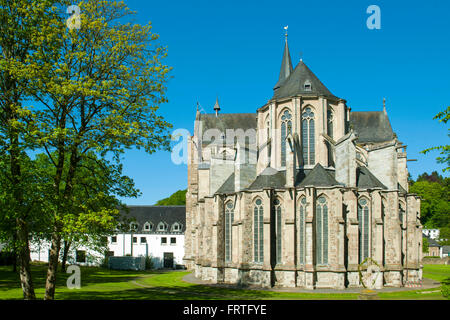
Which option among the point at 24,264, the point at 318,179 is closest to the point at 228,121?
the point at 318,179

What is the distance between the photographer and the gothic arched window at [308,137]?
3956 centimetres

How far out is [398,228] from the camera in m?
36.4

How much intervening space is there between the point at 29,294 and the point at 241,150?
22.7 m

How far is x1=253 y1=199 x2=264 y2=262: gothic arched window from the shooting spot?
36031 mm

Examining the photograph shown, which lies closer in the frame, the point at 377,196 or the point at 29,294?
the point at 29,294

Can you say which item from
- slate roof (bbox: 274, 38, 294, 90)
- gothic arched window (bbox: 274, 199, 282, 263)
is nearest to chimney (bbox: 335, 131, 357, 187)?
gothic arched window (bbox: 274, 199, 282, 263)

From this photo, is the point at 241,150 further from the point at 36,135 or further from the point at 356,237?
the point at 36,135

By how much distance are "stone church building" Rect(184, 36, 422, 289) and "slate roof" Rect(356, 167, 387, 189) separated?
0.27 feet

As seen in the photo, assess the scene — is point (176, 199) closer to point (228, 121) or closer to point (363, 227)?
point (228, 121)

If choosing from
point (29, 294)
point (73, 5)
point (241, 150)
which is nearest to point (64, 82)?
point (73, 5)

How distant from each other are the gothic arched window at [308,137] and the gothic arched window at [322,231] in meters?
5.78

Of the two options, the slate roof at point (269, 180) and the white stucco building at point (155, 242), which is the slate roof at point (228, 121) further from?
the slate roof at point (269, 180)

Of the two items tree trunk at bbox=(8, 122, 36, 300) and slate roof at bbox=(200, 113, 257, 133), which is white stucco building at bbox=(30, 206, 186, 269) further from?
tree trunk at bbox=(8, 122, 36, 300)

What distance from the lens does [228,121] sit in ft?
199
